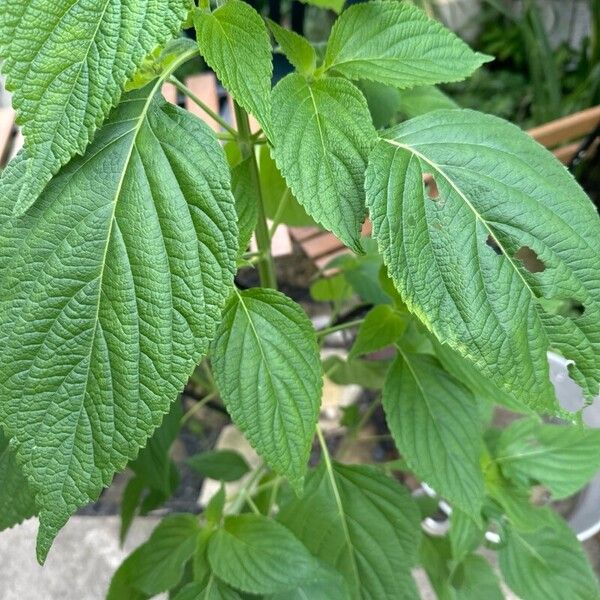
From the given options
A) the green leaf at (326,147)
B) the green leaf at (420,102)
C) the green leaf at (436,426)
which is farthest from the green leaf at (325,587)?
the green leaf at (420,102)

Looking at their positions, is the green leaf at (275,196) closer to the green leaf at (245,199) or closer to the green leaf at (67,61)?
the green leaf at (245,199)

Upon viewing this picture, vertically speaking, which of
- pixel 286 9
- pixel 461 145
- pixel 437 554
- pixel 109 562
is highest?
pixel 461 145

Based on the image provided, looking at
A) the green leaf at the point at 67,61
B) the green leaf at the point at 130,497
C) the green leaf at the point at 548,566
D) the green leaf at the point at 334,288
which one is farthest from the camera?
the green leaf at the point at 334,288

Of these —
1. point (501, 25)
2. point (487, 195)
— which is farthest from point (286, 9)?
point (487, 195)

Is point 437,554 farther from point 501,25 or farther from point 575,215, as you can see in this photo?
point 501,25

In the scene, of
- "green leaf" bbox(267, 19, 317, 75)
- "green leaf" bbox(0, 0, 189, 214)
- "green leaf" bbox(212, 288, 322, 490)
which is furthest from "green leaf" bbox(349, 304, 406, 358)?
"green leaf" bbox(0, 0, 189, 214)

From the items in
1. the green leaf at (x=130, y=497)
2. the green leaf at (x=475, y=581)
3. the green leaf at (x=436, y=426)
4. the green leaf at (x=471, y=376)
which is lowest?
the green leaf at (x=130, y=497)

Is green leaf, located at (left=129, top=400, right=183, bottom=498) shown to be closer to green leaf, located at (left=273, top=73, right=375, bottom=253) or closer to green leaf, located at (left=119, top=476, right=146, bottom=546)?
green leaf, located at (left=119, top=476, right=146, bottom=546)
